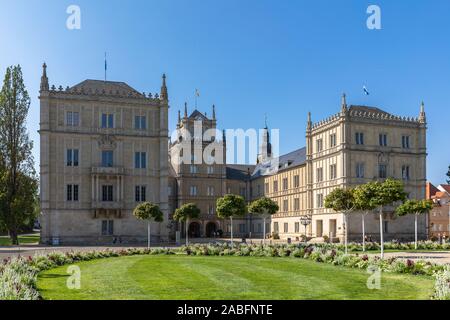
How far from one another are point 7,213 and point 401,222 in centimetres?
4926

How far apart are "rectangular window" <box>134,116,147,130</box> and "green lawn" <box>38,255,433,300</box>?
133 ft

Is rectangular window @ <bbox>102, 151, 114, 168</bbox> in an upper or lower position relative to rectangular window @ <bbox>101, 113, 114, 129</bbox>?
lower

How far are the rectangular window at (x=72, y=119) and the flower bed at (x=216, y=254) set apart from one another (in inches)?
1137

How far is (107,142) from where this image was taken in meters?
61.7

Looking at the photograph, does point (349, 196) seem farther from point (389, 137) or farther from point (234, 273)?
point (389, 137)

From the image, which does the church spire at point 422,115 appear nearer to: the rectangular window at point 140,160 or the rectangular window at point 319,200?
the rectangular window at point 319,200

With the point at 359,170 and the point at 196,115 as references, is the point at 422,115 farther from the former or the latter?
the point at 196,115

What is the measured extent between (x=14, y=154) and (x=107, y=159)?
35.6ft

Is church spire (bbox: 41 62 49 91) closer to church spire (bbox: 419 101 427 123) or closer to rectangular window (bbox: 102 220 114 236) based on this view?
rectangular window (bbox: 102 220 114 236)

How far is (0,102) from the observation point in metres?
59.2

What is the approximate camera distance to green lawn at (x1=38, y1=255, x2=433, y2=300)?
15.4 m

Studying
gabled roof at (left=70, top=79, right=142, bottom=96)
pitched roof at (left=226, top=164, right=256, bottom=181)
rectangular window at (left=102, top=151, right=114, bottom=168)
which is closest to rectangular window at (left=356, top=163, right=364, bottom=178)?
gabled roof at (left=70, top=79, right=142, bottom=96)

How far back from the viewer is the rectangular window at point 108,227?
6106cm
